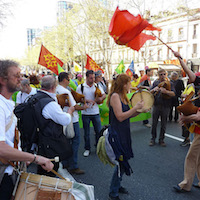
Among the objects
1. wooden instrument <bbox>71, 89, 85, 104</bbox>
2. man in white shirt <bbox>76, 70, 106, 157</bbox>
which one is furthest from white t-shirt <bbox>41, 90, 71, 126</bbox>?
man in white shirt <bbox>76, 70, 106, 157</bbox>

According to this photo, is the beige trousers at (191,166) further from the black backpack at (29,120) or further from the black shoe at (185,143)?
the black backpack at (29,120)

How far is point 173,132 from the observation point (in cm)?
605

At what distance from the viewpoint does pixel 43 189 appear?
1.48m

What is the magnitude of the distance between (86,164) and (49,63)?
450 cm

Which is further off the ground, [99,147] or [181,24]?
[181,24]

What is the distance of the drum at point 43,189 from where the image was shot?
1478 millimetres

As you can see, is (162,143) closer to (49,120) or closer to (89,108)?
(89,108)

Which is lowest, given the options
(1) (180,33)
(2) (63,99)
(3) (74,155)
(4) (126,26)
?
(3) (74,155)

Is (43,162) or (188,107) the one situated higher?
(188,107)

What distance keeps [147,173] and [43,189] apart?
264cm

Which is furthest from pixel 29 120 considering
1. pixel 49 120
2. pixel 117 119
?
pixel 117 119

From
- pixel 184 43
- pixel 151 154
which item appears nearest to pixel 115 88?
pixel 151 154

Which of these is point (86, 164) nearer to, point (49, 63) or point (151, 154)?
point (151, 154)

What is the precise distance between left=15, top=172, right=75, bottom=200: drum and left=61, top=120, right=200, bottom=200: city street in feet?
5.44
